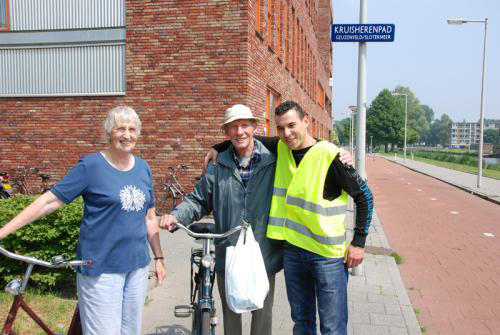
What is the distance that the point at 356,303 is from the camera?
4.98m

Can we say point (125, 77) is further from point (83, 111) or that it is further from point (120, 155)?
point (120, 155)

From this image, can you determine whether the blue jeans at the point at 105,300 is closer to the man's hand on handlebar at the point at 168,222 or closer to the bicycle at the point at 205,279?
the man's hand on handlebar at the point at 168,222

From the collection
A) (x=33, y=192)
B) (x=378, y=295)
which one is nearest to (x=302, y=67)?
(x=33, y=192)

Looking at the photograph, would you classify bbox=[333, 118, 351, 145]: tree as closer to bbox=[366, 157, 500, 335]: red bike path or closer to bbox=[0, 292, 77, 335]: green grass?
bbox=[366, 157, 500, 335]: red bike path

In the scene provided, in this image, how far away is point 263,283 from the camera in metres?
2.83

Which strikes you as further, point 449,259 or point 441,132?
point 441,132

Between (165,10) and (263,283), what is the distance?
29.7 feet

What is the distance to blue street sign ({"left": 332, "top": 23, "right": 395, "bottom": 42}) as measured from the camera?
5.84 meters

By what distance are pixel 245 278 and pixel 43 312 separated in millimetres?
2640

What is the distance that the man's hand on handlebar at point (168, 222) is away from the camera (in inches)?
111

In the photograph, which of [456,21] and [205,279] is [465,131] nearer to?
[456,21]

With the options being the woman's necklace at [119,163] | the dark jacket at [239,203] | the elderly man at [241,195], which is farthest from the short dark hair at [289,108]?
the woman's necklace at [119,163]

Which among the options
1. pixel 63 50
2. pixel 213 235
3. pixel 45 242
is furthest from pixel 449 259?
pixel 63 50

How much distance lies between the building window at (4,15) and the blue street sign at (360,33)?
945 centimetres
